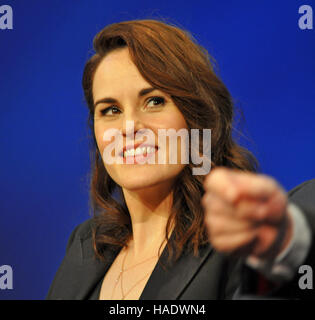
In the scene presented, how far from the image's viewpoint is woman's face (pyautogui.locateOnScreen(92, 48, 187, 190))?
2.92 ft

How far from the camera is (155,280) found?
0.88m

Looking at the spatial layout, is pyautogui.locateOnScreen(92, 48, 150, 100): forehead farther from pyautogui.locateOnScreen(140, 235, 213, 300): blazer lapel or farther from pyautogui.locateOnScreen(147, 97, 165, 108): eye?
pyautogui.locateOnScreen(140, 235, 213, 300): blazer lapel

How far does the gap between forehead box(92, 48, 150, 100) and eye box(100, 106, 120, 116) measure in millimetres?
28

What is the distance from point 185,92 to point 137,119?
0.10 metres

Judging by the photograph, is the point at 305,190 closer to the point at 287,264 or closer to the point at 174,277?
the point at 174,277

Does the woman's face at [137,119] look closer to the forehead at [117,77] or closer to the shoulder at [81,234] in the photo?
the forehead at [117,77]

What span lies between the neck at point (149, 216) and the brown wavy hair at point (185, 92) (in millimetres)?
20

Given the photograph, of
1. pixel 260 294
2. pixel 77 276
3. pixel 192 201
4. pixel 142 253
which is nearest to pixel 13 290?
pixel 77 276

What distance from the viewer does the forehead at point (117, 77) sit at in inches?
35.7

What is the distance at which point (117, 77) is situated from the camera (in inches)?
36.7

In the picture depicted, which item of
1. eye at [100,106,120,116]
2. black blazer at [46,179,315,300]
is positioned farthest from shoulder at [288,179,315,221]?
eye at [100,106,120,116]

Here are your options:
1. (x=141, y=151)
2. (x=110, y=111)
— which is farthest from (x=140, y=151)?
(x=110, y=111)

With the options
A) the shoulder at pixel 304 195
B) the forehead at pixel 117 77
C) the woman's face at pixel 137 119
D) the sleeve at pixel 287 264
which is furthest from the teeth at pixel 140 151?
the sleeve at pixel 287 264

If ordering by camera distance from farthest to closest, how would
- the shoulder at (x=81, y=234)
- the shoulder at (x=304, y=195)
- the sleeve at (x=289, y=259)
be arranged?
the shoulder at (x=81, y=234) < the shoulder at (x=304, y=195) < the sleeve at (x=289, y=259)
